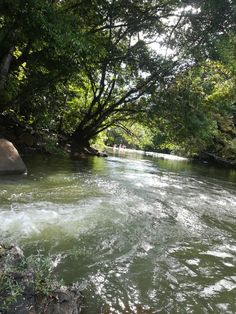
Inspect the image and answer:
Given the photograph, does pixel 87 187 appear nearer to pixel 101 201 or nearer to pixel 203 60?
pixel 101 201

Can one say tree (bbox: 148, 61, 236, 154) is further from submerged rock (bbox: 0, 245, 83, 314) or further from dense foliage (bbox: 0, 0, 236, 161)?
submerged rock (bbox: 0, 245, 83, 314)

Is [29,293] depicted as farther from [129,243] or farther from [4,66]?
[4,66]

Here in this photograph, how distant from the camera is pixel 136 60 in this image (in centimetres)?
1435

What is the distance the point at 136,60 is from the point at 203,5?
3.74 m

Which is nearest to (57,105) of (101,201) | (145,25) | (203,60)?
(145,25)

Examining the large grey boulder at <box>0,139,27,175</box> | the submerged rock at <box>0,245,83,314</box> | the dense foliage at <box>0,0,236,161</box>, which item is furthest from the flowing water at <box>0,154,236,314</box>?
the dense foliage at <box>0,0,236,161</box>

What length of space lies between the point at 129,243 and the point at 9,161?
18.2 feet

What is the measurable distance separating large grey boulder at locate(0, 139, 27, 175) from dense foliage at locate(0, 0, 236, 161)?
297cm

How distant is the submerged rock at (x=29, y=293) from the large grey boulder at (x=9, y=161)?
20.5 ft

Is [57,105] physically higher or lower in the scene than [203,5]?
lower

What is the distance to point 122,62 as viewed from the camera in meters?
14.6

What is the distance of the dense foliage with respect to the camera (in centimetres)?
881

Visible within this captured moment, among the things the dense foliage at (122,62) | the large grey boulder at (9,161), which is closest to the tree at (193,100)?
the dense foliage at (122,62)

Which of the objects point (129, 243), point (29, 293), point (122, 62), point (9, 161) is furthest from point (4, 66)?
point (29, 293)
